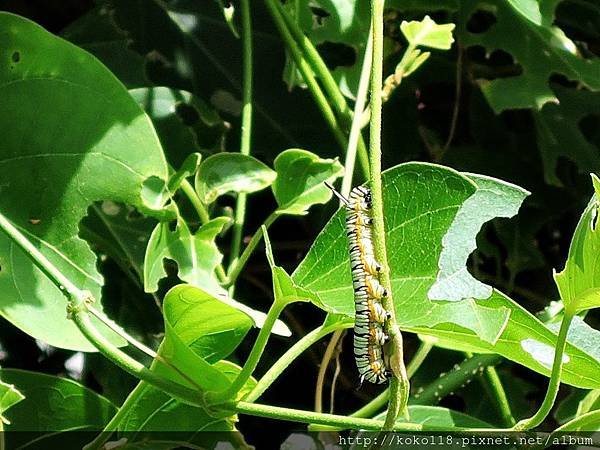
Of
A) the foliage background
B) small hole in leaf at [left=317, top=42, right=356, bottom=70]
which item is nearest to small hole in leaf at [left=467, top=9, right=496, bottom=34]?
the foliage background

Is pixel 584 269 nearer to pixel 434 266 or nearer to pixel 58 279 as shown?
pixel 434 266

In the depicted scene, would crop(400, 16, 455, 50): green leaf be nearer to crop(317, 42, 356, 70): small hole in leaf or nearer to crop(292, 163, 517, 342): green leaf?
crop(317, 42, 356, 70): small hole in leaf

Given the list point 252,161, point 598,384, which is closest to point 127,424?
point 252,161

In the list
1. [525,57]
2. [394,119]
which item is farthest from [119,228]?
[525,57]

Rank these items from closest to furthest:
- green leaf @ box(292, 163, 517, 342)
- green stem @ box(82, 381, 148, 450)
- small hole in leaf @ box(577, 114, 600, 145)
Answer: green leaf @ box(292, 163, 517, 342), green stem @ box(82, 381, 148, 450), small hole in leaf @ box(577, 114, 600, 145)

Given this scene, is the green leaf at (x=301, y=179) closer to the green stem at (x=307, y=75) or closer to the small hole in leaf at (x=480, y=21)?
the green stem at (x=307, y=75)
